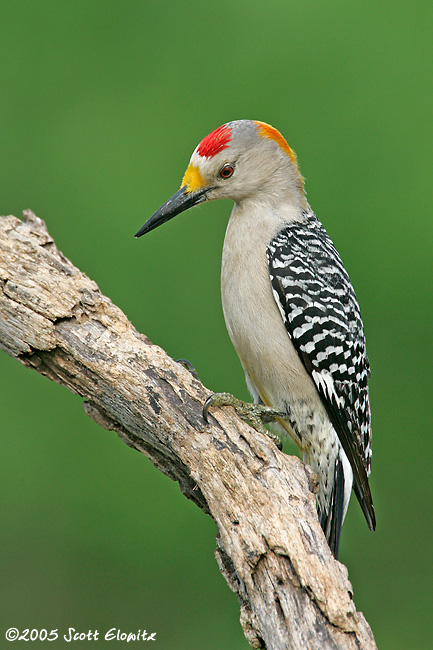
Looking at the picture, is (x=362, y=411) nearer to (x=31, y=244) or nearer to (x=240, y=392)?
(x=240, y=392)

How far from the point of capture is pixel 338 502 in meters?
2.96

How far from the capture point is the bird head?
286 centimetres

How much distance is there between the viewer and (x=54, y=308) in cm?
255

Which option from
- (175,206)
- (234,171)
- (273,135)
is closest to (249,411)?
(175,206)

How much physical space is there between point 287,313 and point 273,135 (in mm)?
859

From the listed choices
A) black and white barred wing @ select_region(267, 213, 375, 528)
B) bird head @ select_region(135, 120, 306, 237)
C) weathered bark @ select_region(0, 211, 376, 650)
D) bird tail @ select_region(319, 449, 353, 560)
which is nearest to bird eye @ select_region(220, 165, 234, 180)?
bird head @ select_region(135, 120, 306, 237)

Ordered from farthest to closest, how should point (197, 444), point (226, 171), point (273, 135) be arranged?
point (273, 135), point (226, 171), point (197, 444)

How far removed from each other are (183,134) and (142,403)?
2680 millimetres

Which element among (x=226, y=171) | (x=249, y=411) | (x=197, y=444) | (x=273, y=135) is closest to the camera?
(x=197, y=444)

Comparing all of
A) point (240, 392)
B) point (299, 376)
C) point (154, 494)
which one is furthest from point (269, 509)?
point (154, 494)

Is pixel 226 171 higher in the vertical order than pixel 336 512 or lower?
higher

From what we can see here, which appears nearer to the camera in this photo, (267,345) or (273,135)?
(267,345)

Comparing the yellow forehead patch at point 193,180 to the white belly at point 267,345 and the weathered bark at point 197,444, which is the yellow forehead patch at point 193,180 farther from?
the weathered bark at point 197,444

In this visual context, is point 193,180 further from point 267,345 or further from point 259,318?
point 267,345
